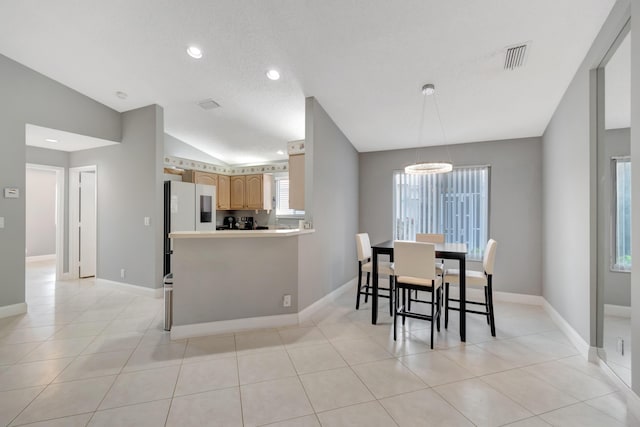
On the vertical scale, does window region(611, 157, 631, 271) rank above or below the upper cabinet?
below

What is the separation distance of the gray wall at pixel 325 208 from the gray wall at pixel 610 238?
2.70 m

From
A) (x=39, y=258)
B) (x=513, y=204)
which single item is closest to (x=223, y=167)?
(x=39, y=258)

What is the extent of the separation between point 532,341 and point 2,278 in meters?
6.06

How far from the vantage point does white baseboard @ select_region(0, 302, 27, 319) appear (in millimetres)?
3392

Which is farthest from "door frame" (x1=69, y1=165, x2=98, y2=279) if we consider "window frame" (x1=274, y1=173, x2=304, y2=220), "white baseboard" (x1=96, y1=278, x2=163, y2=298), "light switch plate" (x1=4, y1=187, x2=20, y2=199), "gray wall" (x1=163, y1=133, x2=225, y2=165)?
"window frame" (x1=274, y1=173, x2=304, y2=220)

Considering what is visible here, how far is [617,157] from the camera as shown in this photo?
2.28 meters

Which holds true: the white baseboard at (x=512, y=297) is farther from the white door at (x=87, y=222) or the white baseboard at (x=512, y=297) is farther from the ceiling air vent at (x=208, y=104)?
the white door at (x=87, y=222)

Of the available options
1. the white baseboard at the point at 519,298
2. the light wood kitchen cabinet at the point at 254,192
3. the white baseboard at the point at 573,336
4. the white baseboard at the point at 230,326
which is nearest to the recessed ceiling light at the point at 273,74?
the white baseboard at the point at 230,326

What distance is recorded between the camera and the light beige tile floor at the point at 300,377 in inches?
68.5

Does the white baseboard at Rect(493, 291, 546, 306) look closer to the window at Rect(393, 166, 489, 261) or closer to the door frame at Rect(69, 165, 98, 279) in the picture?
the window at Rect(393, 166, 489, 261)

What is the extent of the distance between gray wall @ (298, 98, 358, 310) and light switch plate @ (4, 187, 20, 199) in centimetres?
370

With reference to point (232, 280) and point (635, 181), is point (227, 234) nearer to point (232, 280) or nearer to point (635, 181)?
point (232, 280)

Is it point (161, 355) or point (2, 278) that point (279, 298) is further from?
point (2, 278)

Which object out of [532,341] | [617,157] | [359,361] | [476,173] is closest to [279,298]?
[359,361]
